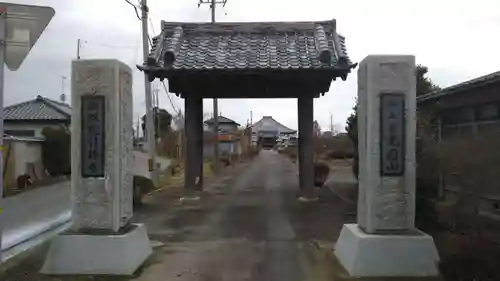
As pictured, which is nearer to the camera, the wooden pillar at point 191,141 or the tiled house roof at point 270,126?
the wooden pillar at point 191,141

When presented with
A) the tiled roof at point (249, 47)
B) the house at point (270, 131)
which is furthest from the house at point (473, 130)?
the house at point (270, 131)

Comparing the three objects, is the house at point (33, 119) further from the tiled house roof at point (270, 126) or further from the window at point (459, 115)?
the tiled house roof at point (270, 126)

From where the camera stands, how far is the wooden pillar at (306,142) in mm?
16844

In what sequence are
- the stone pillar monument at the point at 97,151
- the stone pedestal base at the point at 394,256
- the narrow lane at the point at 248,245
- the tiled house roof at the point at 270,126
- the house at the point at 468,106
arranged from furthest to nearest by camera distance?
the tiled house roof at the point at 270,126, the house at the point at 468,106, the stone pillar monument at the point at 97,151, the narrow lane at the point at 248,245, the stone pedestal base at the point at 394,256

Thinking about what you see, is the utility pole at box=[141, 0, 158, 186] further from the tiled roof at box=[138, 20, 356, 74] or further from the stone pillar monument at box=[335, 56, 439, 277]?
the stone pillar monument at box=[335, 56, 439, 277]

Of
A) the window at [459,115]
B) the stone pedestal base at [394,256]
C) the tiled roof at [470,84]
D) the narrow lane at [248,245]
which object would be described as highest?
the tiled roof at [470,84]

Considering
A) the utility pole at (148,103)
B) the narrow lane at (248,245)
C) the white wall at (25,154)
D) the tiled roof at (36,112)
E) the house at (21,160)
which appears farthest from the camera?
the tiled roof at (36,112)

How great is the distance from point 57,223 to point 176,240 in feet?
13.5

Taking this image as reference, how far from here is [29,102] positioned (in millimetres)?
40625

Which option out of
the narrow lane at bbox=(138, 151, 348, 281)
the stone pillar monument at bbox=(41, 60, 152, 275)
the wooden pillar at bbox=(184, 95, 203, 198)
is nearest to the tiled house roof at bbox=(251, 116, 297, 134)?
the wooden pillar at bbox=(184, 95, 203, 198)

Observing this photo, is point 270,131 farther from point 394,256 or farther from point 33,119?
point 394,256

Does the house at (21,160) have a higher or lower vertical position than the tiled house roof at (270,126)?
lower

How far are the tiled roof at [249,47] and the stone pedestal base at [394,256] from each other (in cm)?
728

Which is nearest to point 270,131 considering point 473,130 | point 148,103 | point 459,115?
point 148,103
